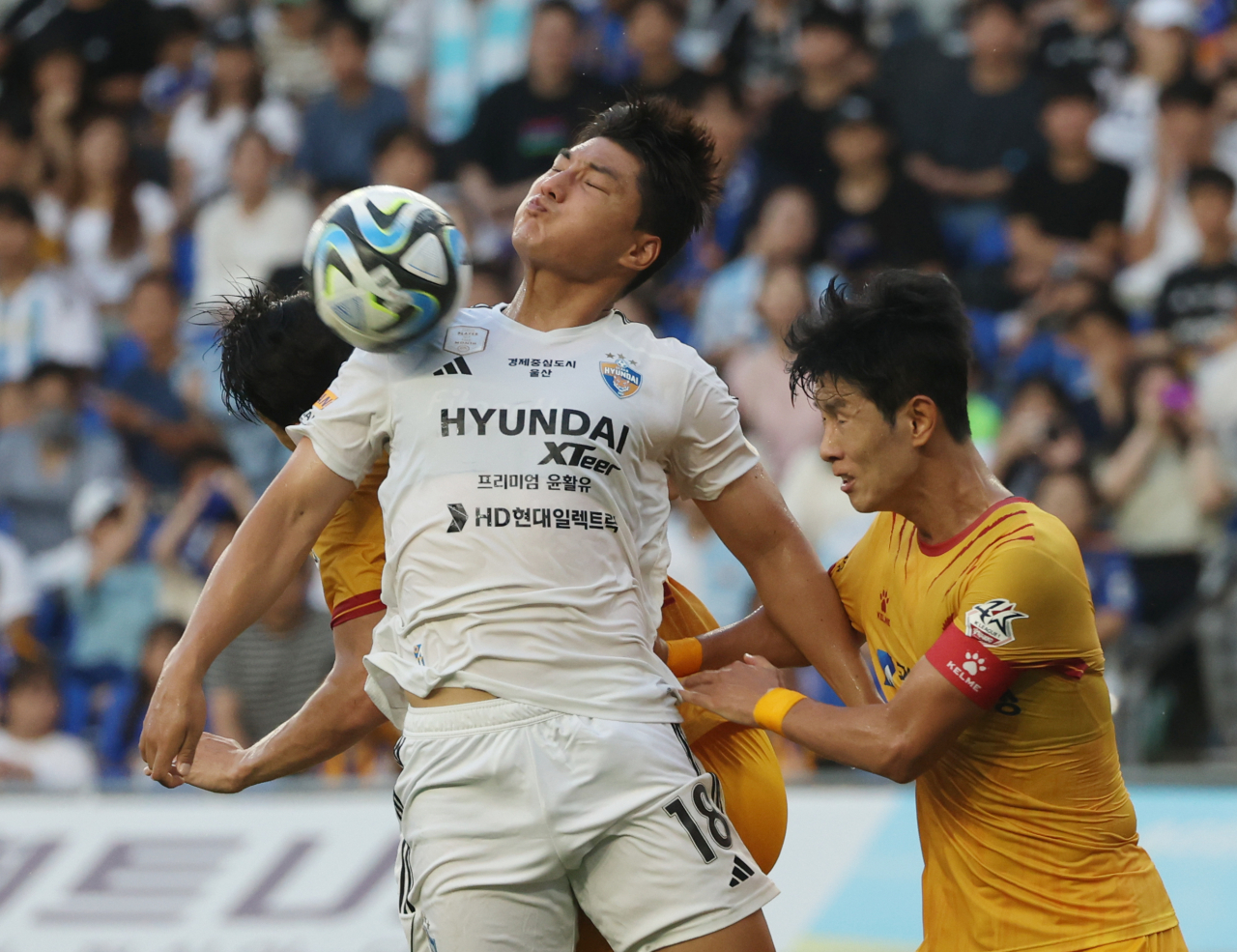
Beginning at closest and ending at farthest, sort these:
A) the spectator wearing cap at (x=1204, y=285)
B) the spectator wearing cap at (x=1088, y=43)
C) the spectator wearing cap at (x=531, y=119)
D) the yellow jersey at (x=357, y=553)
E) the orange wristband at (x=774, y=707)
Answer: the orange wristband at (x=774, y=707), the yellow jersey at (x=357, y=553), the spectator wearing cap at (x=1204, y=285), the spectator wearing cap at (x=1088, y=43), the spectator wearing cap at (x=531, y=119)

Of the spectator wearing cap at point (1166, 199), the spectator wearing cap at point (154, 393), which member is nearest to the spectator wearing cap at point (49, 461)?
the spectator wearing cap at point (154, 393)

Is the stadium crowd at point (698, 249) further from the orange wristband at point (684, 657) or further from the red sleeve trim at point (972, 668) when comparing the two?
the red sleeve trim at point (972, 668)

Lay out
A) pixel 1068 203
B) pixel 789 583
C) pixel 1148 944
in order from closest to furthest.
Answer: pixel 1148 944 < pixel 789 583 < pixel 1068 203

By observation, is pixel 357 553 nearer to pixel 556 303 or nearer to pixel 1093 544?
pixel 556 303

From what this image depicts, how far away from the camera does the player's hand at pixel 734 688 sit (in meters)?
3.47

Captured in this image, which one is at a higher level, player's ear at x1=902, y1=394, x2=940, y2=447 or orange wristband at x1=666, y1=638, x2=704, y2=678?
player's ear at x1=902, y1=394, x2=940, y2=447

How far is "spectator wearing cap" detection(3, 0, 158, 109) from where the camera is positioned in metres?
12.1

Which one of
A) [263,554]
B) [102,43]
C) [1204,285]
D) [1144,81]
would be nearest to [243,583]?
[263,554]

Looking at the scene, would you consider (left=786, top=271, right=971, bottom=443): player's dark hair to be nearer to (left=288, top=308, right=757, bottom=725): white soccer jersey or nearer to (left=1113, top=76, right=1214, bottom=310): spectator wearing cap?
(left=288, top=308, right=757, bottom=725): white soccer jersey

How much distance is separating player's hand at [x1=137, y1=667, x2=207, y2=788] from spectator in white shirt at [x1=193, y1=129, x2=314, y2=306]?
7.48 meters

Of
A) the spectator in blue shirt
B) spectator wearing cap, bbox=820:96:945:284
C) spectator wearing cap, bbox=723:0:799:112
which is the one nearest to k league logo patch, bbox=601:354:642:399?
the spectator in blue shirt

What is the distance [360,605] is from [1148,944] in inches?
76.5

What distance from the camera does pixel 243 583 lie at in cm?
335

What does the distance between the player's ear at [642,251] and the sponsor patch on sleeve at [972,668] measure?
1.09 meters
